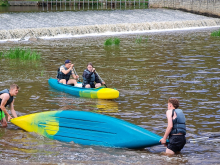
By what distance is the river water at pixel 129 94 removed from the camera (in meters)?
7.17

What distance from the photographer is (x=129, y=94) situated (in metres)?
12.2

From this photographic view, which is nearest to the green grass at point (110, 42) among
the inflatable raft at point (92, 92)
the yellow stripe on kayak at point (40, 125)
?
the inflatable raft at point (92, 92)

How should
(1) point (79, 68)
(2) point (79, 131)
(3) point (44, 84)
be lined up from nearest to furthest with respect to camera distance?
(2) point (79, 131) → (3) point (44, 84) → (1) point (79, 68)

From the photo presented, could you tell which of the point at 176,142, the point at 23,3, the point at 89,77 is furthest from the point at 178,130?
the point at 23,3

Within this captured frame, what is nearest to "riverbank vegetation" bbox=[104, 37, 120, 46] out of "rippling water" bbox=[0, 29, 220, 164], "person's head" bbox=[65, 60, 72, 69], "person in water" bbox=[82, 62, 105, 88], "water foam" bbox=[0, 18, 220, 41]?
"rippling water" bbox=[0, 29, 220, 164]

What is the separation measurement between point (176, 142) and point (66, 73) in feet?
21.1

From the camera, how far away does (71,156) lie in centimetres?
706

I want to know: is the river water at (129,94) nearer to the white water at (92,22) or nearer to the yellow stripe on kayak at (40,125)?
the yellow stripe on kayak at (40,125)

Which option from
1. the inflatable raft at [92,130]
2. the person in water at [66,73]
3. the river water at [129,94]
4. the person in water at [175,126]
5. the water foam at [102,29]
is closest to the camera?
the person in water at [175,126]

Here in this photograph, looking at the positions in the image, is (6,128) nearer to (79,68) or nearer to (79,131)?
(79,131)

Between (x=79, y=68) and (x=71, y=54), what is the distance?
4.49 m

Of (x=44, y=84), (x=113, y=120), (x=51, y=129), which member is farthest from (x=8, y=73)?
(x=113, y=120)

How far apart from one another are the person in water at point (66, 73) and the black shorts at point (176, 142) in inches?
240

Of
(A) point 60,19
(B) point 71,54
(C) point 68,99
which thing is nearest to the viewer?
(C) point 68,99
